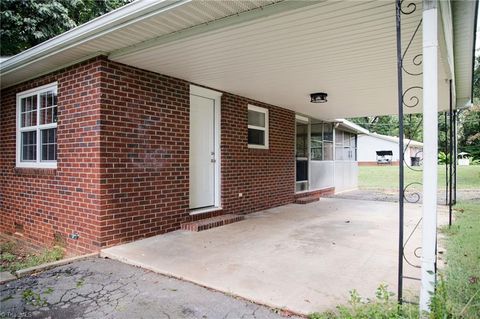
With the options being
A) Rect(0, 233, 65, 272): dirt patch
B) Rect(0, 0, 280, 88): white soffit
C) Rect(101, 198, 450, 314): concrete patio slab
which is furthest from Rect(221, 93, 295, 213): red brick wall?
Rect(0, 233, 65, 272): dirt patch

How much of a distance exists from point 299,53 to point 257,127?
3.62 meters

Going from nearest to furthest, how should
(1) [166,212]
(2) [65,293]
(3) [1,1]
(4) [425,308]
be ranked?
(4) [425,308]
(2) [65,293]
(1) [166,212]
(3) [1,1]

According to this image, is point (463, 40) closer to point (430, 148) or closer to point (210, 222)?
point (430, 148)

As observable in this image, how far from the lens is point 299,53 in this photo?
4258mm

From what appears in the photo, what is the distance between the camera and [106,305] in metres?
2.86

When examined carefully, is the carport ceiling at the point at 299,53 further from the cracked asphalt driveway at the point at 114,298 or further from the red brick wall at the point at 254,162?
the cracked asphalt driveway at the point at 114,298

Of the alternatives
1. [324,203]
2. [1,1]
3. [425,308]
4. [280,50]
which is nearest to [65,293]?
[425,308]

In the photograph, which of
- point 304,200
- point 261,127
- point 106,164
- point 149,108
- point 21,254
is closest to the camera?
point 106,164

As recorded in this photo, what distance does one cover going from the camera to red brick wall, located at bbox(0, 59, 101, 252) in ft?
14.7

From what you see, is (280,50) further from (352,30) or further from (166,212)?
(166,212)

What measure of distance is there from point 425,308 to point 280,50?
314 centimetres

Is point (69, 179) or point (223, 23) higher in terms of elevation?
point (223, 23)

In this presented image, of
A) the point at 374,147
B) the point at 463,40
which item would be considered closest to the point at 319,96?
the point at 463,40

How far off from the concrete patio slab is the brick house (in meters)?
0.76
